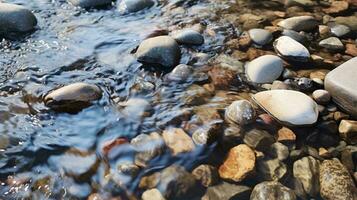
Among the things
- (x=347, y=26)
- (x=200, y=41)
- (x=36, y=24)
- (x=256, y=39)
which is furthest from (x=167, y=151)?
(x=347, y=26)

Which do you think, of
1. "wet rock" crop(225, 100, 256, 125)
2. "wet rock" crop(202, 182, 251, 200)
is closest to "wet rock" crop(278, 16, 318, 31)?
"wet rock" crop(225, 100, 256, 125)

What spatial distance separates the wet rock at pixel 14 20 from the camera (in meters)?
3.46

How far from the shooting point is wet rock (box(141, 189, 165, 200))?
2.18 meters

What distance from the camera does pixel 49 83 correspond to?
9.73ft

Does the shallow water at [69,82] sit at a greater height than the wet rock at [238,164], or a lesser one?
greater

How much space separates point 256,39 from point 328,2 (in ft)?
4.08

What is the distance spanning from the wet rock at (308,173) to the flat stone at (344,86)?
58 centimetres

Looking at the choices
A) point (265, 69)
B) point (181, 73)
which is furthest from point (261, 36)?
point (181, 73)

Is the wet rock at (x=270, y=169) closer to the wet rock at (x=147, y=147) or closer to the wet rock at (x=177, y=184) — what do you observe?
the wet rock at (x=177, y=184)

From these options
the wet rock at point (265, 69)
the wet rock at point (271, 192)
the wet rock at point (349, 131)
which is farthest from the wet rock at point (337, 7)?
the wet rock at point (271, 192)

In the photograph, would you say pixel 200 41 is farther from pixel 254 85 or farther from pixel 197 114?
pixel 197 114

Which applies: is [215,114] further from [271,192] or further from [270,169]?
[271,192]

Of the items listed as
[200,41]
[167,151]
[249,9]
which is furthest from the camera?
[249,9]

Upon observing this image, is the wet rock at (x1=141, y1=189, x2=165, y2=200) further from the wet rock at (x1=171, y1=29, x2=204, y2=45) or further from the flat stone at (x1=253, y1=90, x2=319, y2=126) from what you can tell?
the wet rock at (x1=171, y1=29, x2=204, y2=45)
